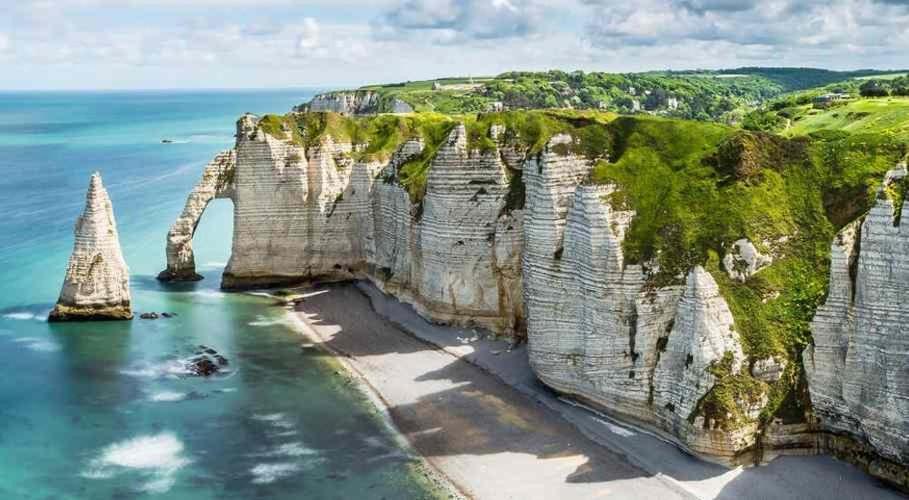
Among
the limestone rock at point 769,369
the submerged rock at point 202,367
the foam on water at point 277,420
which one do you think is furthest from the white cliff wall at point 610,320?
the submerged rock at point 202,367

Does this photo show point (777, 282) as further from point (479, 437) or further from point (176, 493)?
point (176, 493)

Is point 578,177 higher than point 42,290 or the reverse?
higher

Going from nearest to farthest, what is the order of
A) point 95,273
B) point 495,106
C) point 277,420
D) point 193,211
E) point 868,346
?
1. point 868,346
2. point 277,420
3. point 95,273
4. point 193,211
5. point 495,106

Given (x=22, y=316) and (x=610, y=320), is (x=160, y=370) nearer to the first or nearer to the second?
(x=22, y=316)

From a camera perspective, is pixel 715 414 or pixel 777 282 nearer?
pixel 715 414

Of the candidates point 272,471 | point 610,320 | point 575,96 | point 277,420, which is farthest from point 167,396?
point 575,96

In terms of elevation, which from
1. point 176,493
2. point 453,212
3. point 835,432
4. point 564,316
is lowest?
point 176,493

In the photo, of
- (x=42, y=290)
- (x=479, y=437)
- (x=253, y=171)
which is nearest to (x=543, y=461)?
(x=479, y=437)

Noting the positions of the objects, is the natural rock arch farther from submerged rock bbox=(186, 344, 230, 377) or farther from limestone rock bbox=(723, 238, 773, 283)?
limestone rock bbox=(723, 238, 773, 283)
